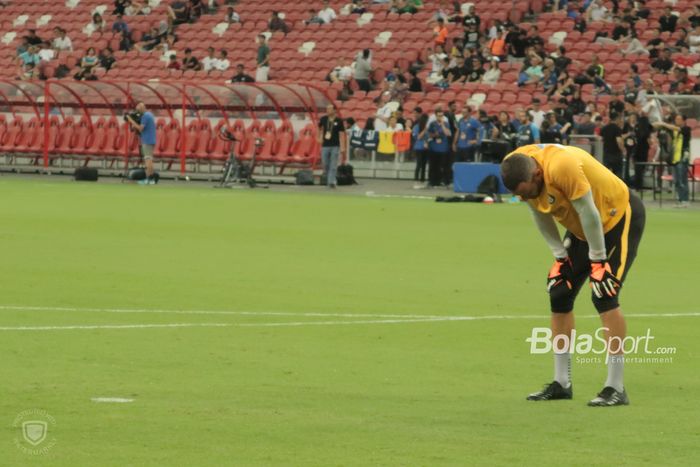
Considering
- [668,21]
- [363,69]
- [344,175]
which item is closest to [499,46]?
[363,69]

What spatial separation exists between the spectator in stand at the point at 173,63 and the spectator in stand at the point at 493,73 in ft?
40.8

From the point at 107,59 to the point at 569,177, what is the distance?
48.5 m

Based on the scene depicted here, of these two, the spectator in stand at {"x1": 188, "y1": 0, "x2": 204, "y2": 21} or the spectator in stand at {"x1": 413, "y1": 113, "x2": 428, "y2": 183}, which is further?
the spectator in stand at {"x1": 188, "y1": 0, "x2": 204, "y2": 21}

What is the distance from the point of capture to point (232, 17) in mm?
57031

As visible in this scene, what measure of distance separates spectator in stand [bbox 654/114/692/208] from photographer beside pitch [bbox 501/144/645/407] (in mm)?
25045

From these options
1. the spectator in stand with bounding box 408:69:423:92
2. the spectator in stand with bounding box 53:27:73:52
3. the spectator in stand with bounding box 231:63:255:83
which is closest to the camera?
the spectator in stand with bounding box 408:69:423:92

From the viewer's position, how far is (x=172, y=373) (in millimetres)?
11016

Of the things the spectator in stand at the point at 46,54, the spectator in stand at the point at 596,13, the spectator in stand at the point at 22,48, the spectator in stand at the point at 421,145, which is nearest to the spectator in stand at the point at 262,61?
the spectator in stand at the point at 421,145

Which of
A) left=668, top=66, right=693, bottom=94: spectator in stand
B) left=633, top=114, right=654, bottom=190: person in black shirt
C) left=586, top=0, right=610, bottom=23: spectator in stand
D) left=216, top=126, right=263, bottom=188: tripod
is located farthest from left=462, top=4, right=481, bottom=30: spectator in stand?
left=633, top=114, right=654, bottom=190: person in black shirt

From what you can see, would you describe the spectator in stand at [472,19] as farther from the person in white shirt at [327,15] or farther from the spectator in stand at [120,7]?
the spectator in stand at [120,7]

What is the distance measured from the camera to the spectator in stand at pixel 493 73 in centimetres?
4625

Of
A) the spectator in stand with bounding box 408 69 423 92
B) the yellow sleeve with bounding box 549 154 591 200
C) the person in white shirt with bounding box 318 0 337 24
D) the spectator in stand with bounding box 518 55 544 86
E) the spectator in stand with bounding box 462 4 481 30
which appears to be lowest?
the spectator in stand with bounding box 408 69 423 92

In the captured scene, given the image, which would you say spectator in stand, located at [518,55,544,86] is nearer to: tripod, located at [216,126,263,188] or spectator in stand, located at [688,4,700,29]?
spectator in stand, located at [688,4,700,29]

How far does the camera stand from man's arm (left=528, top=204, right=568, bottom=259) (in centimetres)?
1000
